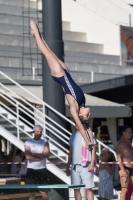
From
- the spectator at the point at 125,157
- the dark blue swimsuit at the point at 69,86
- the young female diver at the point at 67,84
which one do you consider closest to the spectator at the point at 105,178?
the spectator at the point at 125,157

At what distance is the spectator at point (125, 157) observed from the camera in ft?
39.9

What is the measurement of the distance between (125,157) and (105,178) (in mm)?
1430

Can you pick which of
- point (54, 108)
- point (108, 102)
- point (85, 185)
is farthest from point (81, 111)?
point (108, 102)

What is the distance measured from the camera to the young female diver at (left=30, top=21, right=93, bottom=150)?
29.6ft

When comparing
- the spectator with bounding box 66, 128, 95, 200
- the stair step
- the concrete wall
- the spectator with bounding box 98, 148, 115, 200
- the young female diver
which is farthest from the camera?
the concrete wall

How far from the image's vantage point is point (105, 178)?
44.8 feet

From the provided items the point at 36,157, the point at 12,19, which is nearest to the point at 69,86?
the point at 36,157

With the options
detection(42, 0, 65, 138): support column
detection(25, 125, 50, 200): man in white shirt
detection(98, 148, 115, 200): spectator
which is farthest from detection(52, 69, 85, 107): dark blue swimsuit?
detection(42, 0, 65, 138): support column

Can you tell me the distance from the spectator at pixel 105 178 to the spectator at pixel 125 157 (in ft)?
3.20

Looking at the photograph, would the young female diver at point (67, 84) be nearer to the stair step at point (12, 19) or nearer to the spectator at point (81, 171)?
the spectator at point (81, 171)

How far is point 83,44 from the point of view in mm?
26984

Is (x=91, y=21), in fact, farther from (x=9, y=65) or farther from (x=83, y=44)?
(x=9, y=65)

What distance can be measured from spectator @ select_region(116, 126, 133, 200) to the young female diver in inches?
115

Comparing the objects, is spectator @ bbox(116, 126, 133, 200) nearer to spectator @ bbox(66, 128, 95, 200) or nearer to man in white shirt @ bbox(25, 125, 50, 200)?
man in white shirt @ bbox(25, 125, 50, 200)
